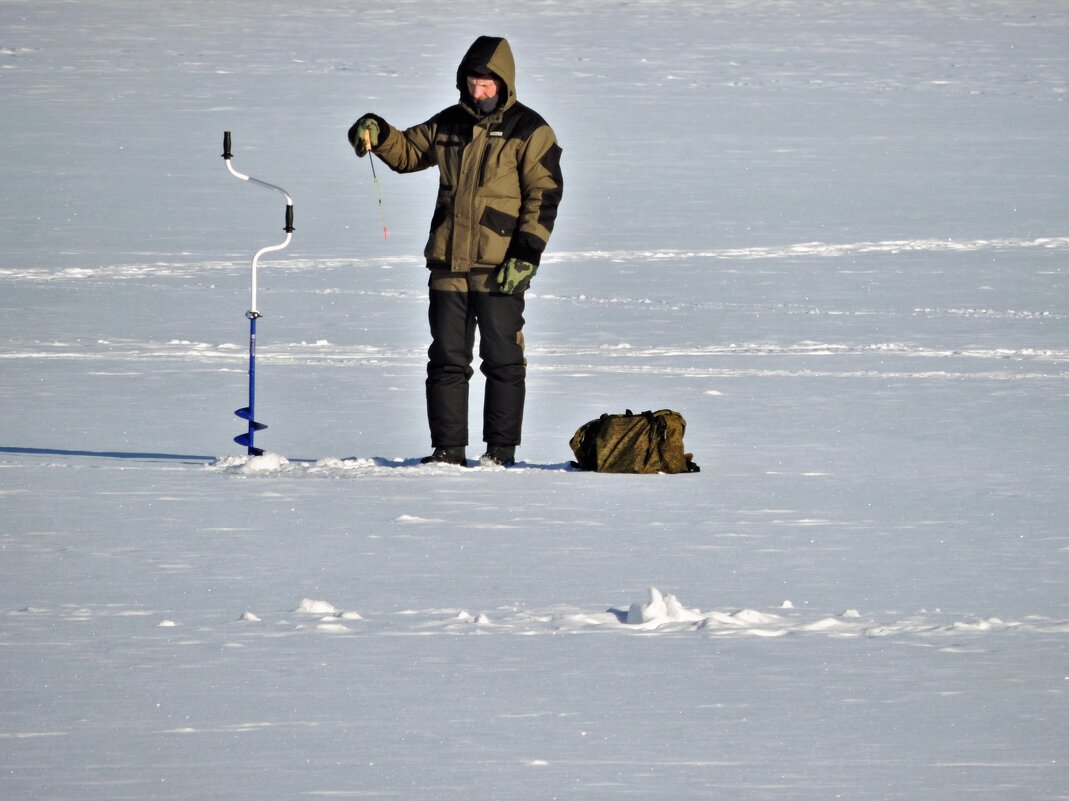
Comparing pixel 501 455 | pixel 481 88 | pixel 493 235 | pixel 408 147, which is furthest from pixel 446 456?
pixel 481 88

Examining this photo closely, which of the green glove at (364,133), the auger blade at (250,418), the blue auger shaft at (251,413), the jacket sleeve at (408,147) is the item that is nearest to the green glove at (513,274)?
the jacket sleeve at (408,147)

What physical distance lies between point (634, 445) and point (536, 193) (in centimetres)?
98

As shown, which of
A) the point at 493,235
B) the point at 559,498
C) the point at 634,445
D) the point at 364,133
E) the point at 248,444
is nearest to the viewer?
the point at 559,498

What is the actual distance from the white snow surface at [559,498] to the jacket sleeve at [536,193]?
81cm

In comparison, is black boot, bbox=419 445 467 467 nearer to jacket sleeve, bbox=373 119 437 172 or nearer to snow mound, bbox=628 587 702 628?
jacket sleeve, bbox=373 119 437 172

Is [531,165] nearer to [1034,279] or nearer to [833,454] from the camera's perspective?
[833,454]

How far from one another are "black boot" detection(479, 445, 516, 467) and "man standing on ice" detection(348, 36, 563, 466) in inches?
10.6

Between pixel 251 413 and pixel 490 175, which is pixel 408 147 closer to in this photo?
pixel 490 175

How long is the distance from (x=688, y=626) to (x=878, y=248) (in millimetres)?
10186

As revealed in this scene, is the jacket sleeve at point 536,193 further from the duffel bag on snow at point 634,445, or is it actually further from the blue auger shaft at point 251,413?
the blue auger shaft at point 251,413

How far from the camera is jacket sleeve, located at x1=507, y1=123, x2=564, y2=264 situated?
7.23m

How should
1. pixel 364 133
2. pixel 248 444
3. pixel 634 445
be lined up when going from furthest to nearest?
pixel 248 444 < pixel 634 445 < pixel 364 133

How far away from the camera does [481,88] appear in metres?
7.19

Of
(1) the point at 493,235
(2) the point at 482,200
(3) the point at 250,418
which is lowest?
(3) the point at 250,418
